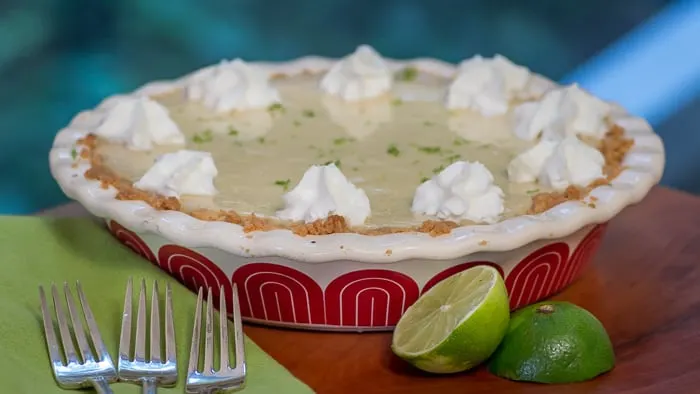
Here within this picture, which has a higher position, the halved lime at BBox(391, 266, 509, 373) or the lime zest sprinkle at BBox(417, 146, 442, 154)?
the lime zest sprinkle at BBox(417, 146, 442, 154)

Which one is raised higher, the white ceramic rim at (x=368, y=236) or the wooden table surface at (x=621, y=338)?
the white ceramic rim at (x=368, y=236)

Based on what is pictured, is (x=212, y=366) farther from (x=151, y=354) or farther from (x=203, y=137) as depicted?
(x=203, y=137)

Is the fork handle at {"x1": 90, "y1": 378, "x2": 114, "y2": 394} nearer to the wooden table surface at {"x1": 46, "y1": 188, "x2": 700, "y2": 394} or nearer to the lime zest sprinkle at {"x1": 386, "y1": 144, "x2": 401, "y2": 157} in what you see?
the wooden table surface at {"x1": 46, "y1": 188, "x2": 700, "y2": 394}

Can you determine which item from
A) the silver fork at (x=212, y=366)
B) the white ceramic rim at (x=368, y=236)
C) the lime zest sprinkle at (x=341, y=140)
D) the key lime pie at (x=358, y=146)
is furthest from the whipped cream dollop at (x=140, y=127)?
the silver fork at (x=212, y=366)

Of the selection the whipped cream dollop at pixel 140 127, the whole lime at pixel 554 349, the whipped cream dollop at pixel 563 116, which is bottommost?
the whole lime at pixel 554 349

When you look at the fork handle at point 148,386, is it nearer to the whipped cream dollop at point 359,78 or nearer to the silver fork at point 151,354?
the silver fork at point 151,354

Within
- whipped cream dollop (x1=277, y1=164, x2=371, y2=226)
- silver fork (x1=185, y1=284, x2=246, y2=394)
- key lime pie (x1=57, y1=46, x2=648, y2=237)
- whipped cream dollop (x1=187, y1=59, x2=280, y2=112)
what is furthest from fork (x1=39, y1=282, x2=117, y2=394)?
whipped cream dollop (x1=187, y1=59, x2=280, y2=112)
